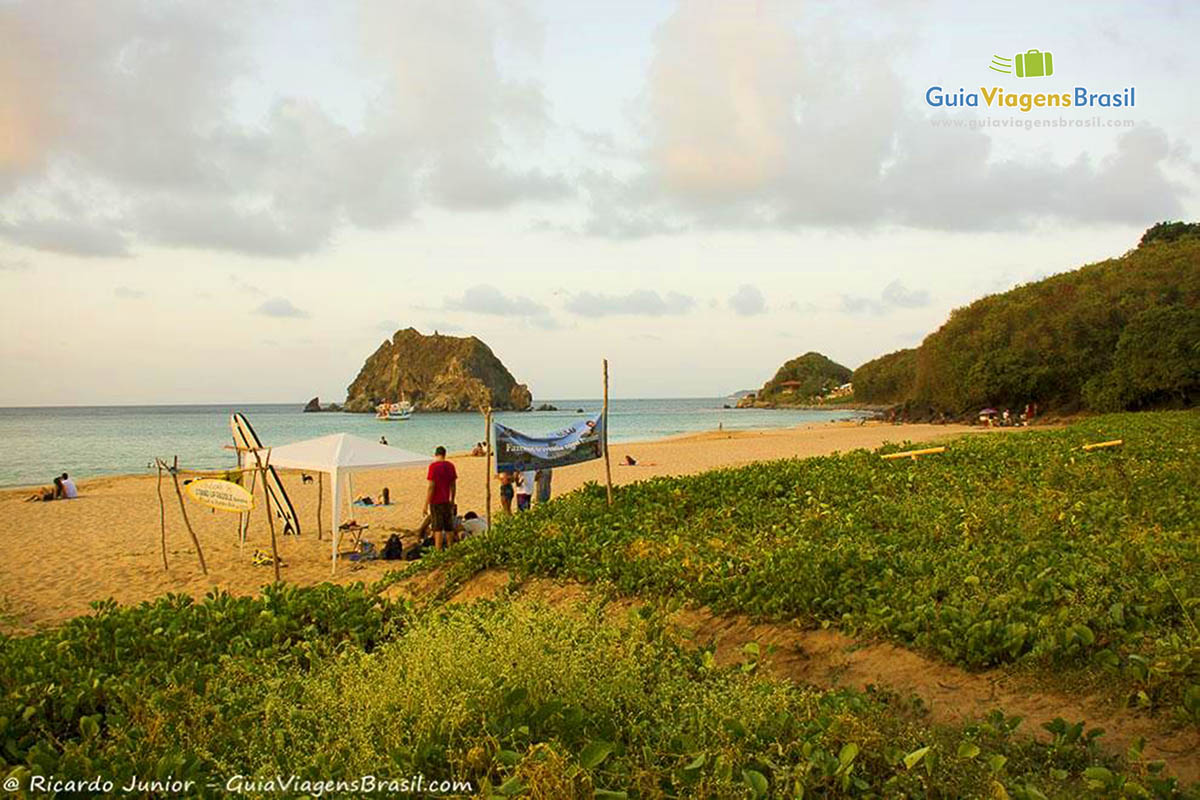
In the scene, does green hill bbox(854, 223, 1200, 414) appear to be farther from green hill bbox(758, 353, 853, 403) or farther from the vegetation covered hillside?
→ green hill bbox(758, 353, 853, 403)

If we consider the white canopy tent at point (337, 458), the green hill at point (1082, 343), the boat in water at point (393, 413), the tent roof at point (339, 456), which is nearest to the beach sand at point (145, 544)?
the white canopy tent at point (337, 458)

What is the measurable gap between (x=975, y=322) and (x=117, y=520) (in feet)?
177

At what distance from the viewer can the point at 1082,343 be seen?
153 feet

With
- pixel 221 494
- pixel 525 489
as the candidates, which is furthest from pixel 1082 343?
pixel 221 494

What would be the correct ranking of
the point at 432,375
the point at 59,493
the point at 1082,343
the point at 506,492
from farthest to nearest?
the point at 432,375 < the point at 1082,343 < the point at 59,493 < the point at 506,492

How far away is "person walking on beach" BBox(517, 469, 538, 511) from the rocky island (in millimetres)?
104632

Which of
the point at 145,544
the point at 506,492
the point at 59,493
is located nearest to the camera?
the point at 506,492

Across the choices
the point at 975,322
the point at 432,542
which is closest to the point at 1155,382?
the point at 975,322

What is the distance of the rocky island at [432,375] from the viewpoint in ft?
401

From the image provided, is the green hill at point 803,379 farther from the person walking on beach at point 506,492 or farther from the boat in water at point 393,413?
the person walking on beach at point 506,492

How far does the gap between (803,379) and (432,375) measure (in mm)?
77503

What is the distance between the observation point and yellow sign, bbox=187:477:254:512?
11.0 meters

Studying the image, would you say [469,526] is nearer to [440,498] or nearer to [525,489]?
[440,498]

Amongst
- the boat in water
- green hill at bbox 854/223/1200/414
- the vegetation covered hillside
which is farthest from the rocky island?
green hill at bbox 854/223/1200/414
